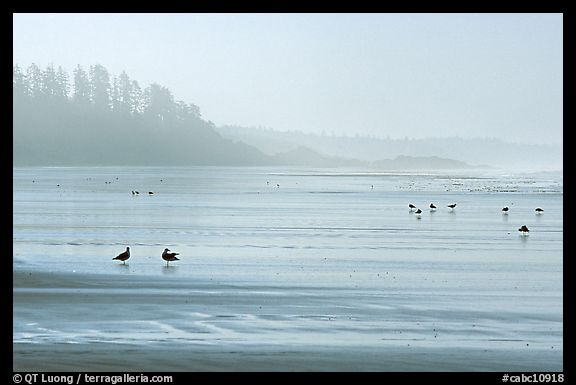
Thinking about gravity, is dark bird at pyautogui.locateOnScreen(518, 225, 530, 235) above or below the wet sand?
above

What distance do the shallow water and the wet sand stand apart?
43mm

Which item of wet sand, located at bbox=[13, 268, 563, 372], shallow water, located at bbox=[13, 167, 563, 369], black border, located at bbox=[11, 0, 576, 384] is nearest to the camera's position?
black border, located at bbox=[11, 0, 576, 384]

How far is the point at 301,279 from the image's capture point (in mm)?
17469

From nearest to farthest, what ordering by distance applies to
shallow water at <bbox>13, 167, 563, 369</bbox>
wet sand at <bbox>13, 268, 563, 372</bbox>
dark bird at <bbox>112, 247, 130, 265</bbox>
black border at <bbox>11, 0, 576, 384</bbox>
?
black border at <bbox>11, 0, 576, 384</bbox> < wet sand at <bbox>13, 268, 563, 372</bbox> < shallow water at <bbox>13, 167, 563, 369</bbox> < dark bird at <bbox>112, 247, 130, 265</bbox>

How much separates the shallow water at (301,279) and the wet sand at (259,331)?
0.04m

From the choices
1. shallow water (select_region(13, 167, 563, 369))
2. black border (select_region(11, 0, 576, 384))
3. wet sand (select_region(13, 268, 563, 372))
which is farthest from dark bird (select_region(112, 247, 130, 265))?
black border (select_region(11, 0, 576, 384))

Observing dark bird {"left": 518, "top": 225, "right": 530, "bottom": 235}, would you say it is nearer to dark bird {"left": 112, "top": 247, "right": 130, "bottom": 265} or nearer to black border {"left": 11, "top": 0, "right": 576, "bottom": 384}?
dark bird {"left": 112, "top": 247, "right": 130, "bottom": 265}

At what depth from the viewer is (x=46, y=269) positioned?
18.3m

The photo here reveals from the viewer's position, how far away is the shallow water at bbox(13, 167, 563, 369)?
12.4m
